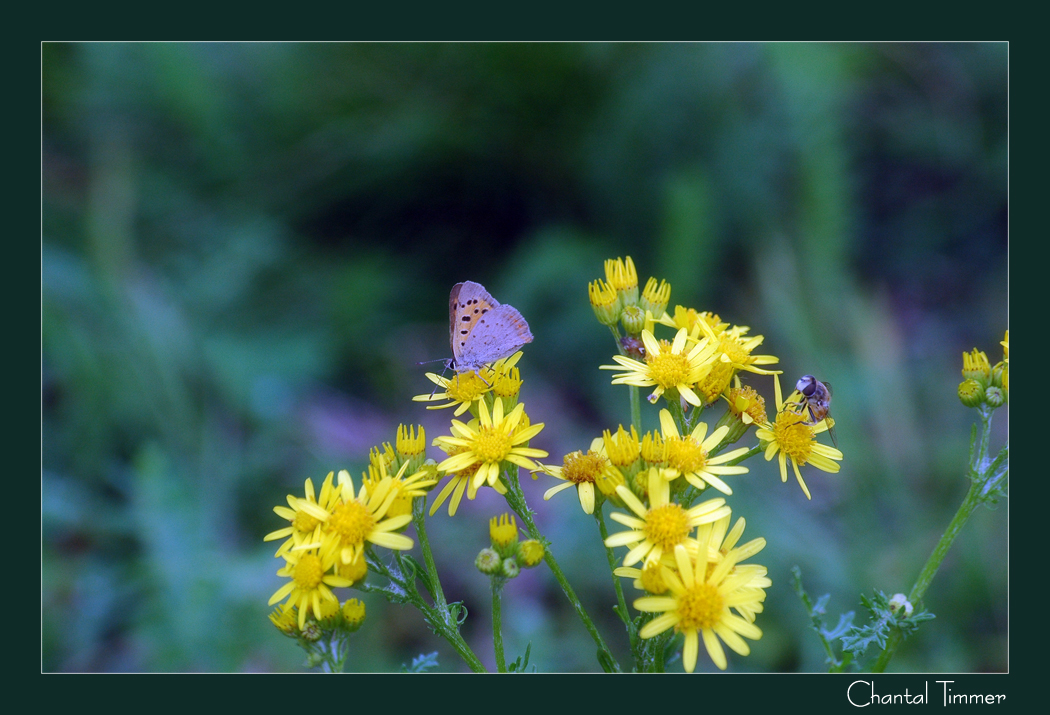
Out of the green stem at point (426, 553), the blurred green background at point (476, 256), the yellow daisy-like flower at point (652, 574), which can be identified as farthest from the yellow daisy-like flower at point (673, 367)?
the blurred green background at point (476, 256)

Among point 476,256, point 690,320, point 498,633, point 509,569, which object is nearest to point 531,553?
point 509,569

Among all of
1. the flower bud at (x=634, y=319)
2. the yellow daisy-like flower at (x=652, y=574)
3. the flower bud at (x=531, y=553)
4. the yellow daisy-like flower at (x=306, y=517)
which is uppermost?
the flower bud at (x=634, y=319)

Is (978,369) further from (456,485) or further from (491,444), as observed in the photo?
(456,485)

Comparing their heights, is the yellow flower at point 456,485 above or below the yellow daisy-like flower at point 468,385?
below

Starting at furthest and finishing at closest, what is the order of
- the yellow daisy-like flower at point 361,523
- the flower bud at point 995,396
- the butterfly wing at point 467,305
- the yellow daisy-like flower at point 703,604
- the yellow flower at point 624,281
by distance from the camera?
the butterfly wing at point 467,305, the yellow flower at point 624,281, the flower bud at point 995,396, the yellow daisy-like flower at point 361,523, the yellow daisy-like flower at point 703,604

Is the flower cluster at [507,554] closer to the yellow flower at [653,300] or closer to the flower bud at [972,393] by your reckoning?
the yellow flower at [653,300]

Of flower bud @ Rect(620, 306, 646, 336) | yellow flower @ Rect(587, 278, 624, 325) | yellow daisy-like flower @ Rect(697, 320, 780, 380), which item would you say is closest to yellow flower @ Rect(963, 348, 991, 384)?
yellow daisy-like flower @ Rect(697, 320, 780, 380)

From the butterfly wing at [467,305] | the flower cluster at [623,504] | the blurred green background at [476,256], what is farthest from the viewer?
the blurred green background at [476,256]
